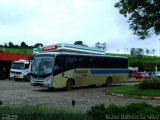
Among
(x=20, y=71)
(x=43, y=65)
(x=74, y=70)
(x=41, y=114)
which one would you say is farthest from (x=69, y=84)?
(x=41, y=114)

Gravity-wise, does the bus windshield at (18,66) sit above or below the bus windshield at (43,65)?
above

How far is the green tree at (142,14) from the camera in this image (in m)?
30.3

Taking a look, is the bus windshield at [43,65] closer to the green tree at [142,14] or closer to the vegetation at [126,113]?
the green tree at [142,14]

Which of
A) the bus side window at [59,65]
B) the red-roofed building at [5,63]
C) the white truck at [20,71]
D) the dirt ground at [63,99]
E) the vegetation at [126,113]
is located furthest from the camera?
the red-roofed building at [5,63]

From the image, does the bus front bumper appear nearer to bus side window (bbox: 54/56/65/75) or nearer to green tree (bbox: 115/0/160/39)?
bus side window (bbox: 54/56/65/75)

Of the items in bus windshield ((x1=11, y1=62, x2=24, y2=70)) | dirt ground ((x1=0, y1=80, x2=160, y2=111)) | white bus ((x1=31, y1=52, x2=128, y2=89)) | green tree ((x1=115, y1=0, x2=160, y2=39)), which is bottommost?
dirt ground ((x1=0, y1=80, x2=160, y2=111))

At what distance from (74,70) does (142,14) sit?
705 cm

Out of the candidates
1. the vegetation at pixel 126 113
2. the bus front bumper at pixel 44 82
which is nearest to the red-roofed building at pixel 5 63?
the bus front bumper at pixel 44 82

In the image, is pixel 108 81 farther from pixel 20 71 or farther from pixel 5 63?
pixel 5 63

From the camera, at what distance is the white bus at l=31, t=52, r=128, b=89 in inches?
1188

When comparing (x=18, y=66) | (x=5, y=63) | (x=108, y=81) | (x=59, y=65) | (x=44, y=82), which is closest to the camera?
(x=44, y=82)

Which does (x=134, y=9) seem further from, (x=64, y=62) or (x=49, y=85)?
(x=49, y=85)

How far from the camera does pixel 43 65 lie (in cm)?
3056

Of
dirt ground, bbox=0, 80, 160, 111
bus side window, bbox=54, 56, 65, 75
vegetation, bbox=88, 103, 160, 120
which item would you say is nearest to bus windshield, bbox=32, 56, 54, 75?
bus side window, bbox=54, 56, 65, 75
